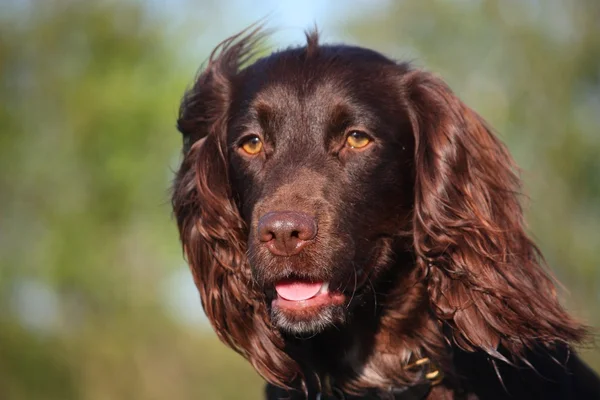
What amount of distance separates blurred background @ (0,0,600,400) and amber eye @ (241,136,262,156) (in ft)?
39.6

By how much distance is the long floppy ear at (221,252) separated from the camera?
12.4 ft

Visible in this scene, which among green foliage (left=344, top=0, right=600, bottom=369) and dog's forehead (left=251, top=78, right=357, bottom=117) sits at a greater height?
green foliage (left=344, top=0, right=600, bottom=369)

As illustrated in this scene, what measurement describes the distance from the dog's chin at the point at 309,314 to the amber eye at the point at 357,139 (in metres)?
0.60

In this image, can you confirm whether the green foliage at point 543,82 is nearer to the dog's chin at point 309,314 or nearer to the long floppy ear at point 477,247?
the long floppy ear at point 477,247

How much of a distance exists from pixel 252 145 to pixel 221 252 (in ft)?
1.60

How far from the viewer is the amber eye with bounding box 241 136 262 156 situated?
375cm

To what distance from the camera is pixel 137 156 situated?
21922 millimetres

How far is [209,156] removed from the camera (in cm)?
393

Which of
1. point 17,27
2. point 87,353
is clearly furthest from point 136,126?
point 87,353

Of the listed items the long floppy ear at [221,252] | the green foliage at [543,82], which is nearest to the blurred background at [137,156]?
the green foliage at [543,82]

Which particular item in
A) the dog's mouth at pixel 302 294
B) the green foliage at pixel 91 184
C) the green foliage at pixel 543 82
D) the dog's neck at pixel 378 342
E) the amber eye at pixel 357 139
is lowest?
the dog's neck at pixel 378 342

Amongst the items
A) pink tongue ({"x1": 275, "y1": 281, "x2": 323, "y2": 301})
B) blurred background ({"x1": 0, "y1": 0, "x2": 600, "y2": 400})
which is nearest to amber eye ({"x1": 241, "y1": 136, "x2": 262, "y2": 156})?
pink tongue ({"x1": 275, "y1": 281, "x2": 323, "y2": 301})

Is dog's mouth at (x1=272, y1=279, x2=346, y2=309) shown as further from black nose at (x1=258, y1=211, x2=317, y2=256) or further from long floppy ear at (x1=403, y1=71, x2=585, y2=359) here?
long floppy ear at (x1=403, y1=71, x2=585, y2=359)

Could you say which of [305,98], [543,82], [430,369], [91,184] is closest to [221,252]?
[305,98]
